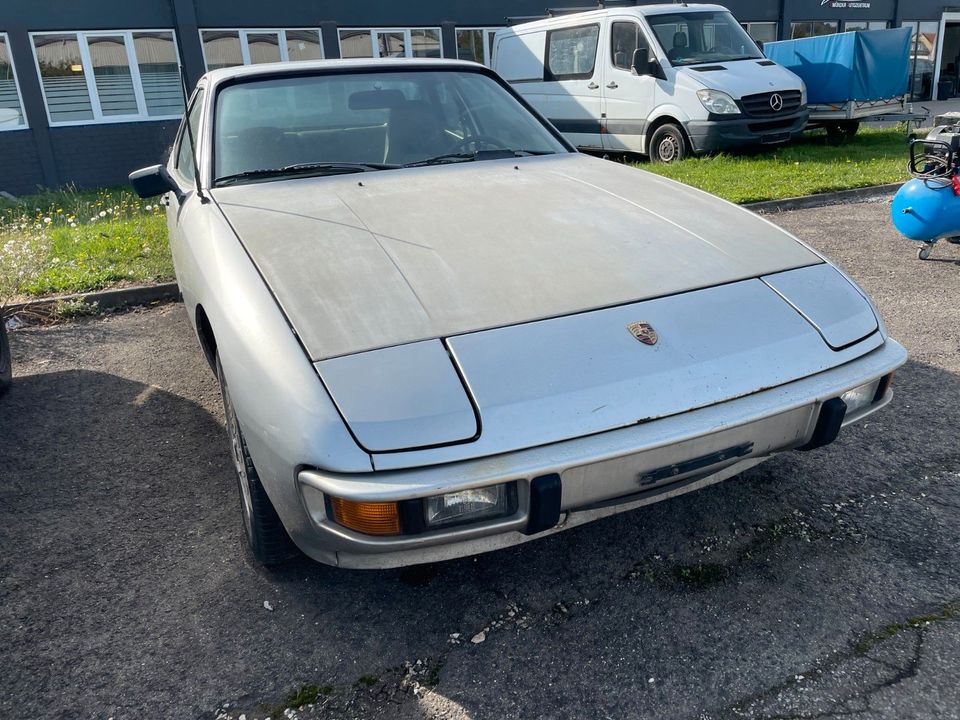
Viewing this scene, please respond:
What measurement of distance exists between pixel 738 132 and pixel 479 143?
7077 mm

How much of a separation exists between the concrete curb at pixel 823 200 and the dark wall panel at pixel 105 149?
35.7 feet

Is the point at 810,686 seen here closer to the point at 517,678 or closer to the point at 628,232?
the point at 517,678

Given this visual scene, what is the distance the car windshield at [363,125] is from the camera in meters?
3.10

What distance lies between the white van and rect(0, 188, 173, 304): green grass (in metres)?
6.19

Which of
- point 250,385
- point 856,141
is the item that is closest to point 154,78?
point 856,141

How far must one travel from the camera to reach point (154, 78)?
1396 centimetres

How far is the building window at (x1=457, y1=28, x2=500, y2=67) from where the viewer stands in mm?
16141

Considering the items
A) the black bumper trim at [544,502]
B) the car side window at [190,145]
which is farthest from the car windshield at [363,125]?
the black bumper trim at [544,502]

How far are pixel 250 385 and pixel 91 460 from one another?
1.66 meters

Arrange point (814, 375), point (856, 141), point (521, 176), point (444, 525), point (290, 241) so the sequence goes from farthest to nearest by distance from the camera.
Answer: point (856, 141) < point (521, 176) < point (290, 241) < point (814, 375) < point (444, 525)

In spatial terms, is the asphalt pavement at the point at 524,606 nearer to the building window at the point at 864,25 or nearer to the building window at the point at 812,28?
the building window at the point at 812,28

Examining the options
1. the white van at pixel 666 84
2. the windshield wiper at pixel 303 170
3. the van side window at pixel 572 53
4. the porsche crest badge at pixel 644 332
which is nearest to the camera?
the porsche crest badge at pixel 644 332

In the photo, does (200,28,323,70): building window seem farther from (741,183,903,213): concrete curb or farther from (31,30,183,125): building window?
(741,183,903,213): concrete curb

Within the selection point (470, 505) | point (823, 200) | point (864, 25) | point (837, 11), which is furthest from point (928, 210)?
point (864, 25)
